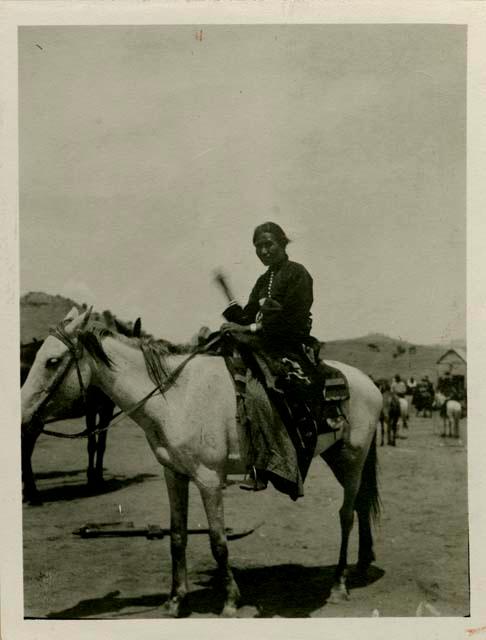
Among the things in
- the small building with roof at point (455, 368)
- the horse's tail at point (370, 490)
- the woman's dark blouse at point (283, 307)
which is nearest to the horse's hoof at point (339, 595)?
the horse's tail at point (370, 490)

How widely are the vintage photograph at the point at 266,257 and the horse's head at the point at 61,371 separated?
461mm

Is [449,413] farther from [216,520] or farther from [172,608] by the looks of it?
[172,608]

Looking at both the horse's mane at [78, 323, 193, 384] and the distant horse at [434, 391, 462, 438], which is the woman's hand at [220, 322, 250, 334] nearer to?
the horse's mane at [78, 323, 193, 384]

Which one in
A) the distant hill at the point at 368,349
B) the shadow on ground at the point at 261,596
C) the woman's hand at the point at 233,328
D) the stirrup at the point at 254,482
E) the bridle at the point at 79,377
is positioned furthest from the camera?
the distant hill at the point at 368,349

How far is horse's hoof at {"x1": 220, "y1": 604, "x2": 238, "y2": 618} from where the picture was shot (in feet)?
15.4

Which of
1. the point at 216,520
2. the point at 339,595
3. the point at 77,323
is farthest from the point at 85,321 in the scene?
the point at 339,595

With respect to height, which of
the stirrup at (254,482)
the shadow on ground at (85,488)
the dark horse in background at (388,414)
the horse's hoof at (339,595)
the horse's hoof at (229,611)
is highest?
the dark horse in background at (388,414)

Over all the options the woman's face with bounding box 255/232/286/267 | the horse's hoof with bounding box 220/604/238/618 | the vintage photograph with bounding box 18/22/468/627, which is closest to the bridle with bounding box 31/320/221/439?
the vintage photograph with bounding box 18/22/468/627

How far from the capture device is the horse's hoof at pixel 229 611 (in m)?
4.68

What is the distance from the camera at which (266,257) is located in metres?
4.85

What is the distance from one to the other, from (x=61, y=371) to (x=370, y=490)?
231 cm

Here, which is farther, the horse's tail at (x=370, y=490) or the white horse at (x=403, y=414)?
the horse's tail at (x=370, y=490)

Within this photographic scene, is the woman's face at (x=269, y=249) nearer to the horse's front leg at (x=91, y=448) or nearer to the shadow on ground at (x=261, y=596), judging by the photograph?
the horse's front leg at (x=91, y=448)

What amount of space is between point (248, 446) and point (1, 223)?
2.34 meters
